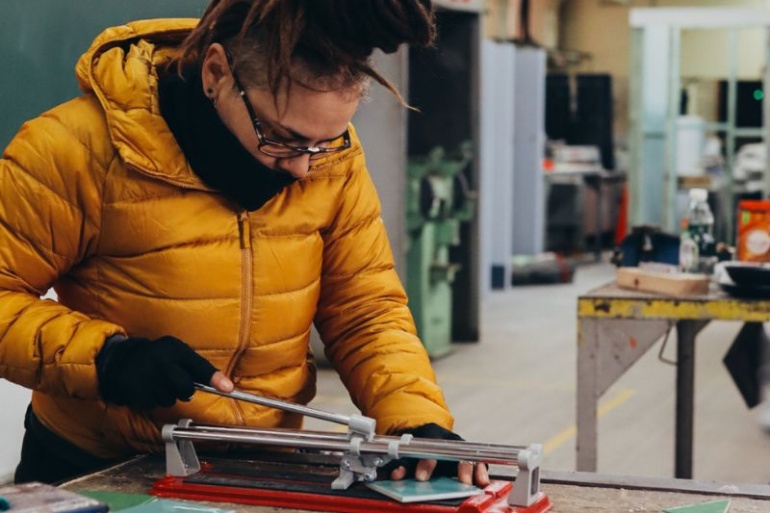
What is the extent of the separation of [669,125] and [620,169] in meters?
4.36

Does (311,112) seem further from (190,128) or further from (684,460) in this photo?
(684,460)

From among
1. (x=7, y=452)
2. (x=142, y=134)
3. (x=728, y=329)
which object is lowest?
(x=728, y=329)

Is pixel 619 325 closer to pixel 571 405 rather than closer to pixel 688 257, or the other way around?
pixel 688 257

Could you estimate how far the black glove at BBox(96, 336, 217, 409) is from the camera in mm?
1411

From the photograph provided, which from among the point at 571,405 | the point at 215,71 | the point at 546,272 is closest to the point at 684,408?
the point at 571,405

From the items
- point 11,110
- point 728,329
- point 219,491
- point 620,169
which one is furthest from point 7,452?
point 620,169

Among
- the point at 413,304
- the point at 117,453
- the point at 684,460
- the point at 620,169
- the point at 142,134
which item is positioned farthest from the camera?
the point at 620,169

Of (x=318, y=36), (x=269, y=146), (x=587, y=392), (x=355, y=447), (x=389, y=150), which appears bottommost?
(x=587, y=392)

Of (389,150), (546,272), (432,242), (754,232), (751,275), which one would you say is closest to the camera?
(751,275)

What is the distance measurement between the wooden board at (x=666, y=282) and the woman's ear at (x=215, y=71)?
1.90 metres

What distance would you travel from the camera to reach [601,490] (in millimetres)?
1520

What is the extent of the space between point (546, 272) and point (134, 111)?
25.8 feet

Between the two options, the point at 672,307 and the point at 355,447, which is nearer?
the point at 355,447

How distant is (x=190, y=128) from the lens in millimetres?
1537
